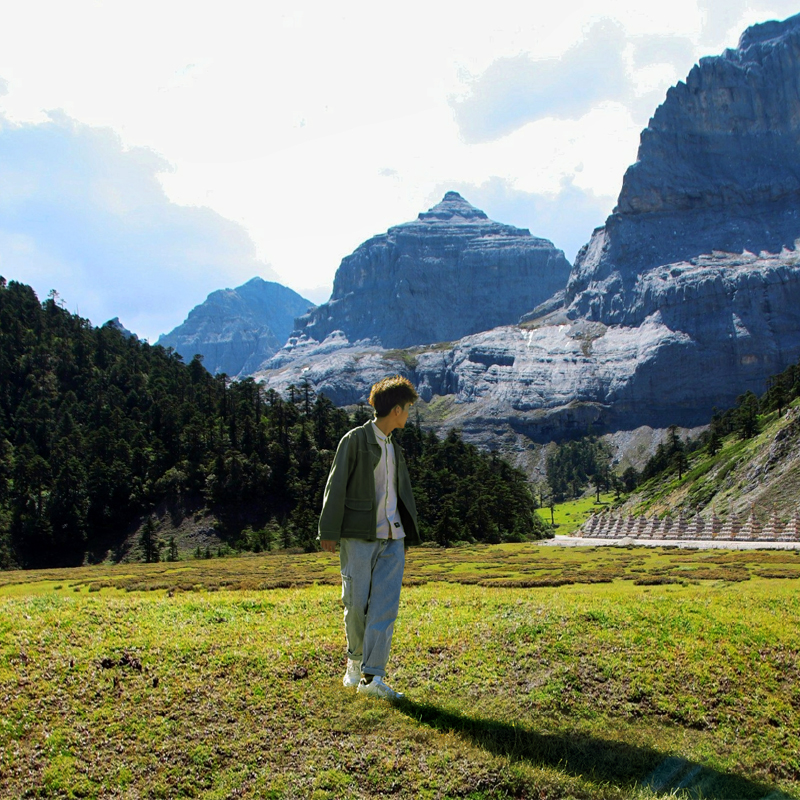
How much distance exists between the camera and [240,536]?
4080 inches

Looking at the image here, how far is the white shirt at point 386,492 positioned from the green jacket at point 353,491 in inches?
4.4

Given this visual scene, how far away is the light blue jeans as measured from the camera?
9336mm

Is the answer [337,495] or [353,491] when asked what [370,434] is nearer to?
[353,491]

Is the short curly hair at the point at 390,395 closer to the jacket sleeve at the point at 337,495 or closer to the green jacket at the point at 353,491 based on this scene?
the green jacket at the point at 353,491

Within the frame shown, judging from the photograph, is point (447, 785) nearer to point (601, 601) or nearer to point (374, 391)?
point (374, 391)

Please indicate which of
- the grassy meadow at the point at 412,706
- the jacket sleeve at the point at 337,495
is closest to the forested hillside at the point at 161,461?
the grassy meadow at the point at 412,706

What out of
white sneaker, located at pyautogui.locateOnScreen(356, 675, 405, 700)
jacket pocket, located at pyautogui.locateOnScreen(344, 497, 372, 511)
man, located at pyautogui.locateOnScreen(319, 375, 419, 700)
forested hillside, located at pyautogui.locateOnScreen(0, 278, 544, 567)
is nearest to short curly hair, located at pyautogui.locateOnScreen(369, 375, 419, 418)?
man, located at pyautogui.locateOnScreen(319, 375, 419, 700)

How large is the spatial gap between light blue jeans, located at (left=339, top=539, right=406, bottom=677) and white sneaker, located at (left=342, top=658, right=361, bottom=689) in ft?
0.45

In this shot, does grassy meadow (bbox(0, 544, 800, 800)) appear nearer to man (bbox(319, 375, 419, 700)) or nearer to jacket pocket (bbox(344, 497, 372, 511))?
man (bbox(319, 375, 419, 700))

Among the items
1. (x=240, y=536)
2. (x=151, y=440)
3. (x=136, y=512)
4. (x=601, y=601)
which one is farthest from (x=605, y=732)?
(x=151, y=440)

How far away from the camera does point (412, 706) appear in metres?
8.93

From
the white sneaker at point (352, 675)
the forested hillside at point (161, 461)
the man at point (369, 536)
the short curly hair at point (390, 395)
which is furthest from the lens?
the forested hillside at point (161, 461)

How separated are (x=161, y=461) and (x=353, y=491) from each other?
395ft

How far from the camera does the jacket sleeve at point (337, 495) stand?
9.36 metres
